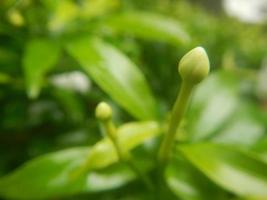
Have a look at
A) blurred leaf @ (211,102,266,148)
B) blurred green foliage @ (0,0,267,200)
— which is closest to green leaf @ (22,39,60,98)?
blurred green foliage @ (0,0,267,200)

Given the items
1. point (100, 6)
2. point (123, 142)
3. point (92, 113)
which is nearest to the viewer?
point (123, 142)

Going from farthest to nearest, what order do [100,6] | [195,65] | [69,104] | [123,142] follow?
[100,6], [69,104], [123,142], [195,65]

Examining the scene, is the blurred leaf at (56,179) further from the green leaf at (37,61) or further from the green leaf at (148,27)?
the green leaf at (148,27)

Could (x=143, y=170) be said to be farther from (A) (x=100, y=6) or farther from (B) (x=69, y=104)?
(A) (x=100, y=6)

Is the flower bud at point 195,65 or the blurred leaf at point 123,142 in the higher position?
the flower bud at point 195,65

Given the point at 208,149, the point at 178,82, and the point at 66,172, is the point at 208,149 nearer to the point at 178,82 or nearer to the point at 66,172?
the point at 66,172

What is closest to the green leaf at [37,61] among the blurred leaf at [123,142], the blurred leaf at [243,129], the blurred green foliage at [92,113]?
the blurred green foliage at [92,113]

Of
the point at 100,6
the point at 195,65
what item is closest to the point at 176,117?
the point at 195,65
